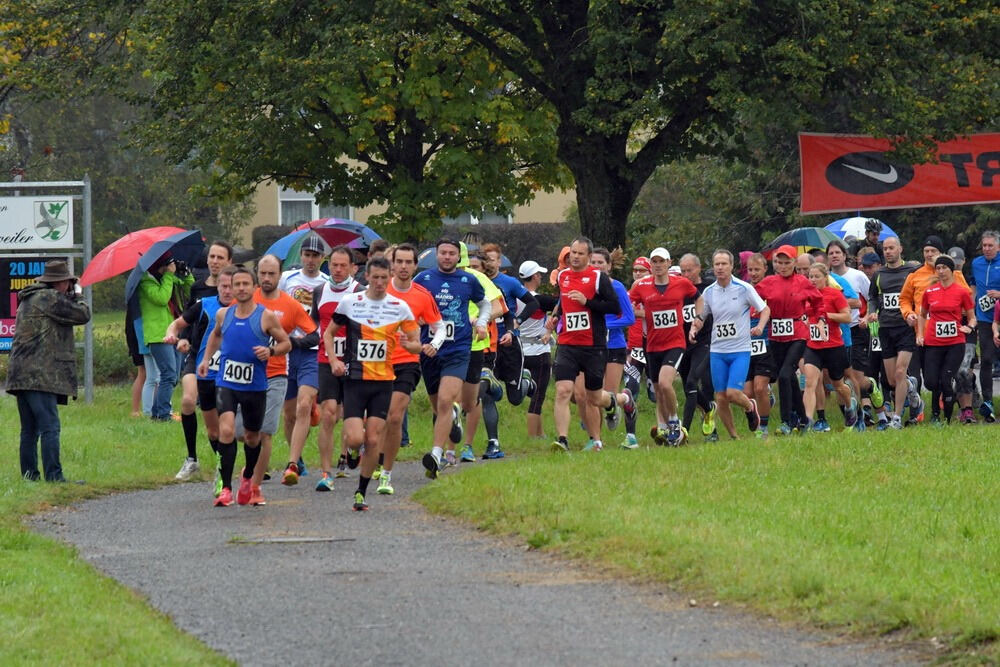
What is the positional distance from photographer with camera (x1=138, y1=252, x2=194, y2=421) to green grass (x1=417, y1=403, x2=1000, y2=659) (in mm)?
6401

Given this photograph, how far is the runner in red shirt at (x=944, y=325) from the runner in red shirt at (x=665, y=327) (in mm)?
2823

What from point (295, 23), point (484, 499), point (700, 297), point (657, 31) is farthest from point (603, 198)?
point (484, 499)

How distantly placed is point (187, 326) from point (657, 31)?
1005 cm

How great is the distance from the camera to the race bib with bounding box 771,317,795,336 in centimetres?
1741

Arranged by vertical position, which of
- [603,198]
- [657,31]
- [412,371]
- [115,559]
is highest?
[657,31]

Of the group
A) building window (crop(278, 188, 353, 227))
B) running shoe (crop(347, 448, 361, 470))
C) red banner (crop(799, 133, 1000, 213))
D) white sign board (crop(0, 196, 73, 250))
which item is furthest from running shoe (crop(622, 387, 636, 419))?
building window (crop(278, 188, 353, 227))

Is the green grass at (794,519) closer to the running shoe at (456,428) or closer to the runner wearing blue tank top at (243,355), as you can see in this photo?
the running shoe at (456,428)

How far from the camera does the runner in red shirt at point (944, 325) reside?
59.4 feet

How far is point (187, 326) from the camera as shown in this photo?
559 inches

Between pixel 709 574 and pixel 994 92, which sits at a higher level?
pixel 994 92

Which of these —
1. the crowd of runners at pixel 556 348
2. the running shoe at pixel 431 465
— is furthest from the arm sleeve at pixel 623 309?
the running shoe at pixel 431 465

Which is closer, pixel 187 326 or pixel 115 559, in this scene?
pixel 115 559

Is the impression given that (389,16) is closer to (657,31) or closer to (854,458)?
(657,31)

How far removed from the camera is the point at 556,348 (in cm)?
1762
